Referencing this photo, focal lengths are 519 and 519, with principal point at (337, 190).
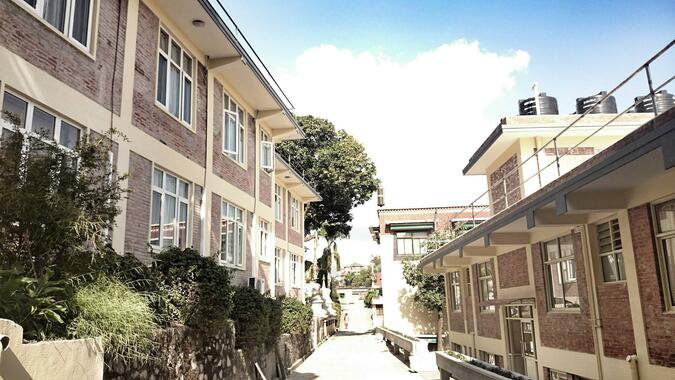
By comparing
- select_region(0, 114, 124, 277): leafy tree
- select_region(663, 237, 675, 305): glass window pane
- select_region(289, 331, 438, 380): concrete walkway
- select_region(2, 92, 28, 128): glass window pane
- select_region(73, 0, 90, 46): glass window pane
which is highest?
select_region(73, 0, 90, 46): glass window pane

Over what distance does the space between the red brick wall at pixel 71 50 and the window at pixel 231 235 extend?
5416 millimetres

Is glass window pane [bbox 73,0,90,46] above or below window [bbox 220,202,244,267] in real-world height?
above

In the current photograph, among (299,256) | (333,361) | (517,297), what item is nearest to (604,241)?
(517,297)

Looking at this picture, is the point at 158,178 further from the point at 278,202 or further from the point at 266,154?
the point at 278,202

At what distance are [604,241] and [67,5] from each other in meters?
10.5

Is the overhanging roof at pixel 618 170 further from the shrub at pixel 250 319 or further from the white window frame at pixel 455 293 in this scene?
the white window frame at pixel 455 293

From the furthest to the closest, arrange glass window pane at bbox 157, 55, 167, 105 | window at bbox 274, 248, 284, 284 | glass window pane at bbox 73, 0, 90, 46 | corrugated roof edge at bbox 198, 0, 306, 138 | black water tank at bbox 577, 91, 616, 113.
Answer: window at bbox 274, 248, 284, 284 → black water tank at bbox 577, 91, 616, 113 → corrugated roof edge at bbox 198, 0, 306, 138 → glass window pane at bbox 157, 55, 167, 105 → glass window pane at bbox 73, 0, 90, 46

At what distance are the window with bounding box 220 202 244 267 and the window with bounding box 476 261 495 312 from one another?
9.06 meters

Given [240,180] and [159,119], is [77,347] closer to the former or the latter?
[159,119]

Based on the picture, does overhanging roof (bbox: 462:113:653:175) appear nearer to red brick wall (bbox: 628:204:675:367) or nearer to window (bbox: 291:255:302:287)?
red brick wall (bbox: 628:204:675:367)

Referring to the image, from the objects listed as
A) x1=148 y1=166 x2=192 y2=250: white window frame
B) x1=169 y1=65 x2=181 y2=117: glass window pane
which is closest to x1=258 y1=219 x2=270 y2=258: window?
x1=148 y1=166 x2=192 y2=250: white window frame

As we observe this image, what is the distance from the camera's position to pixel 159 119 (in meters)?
10.4

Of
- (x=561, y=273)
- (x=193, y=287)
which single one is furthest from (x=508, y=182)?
(x=193, y=287)

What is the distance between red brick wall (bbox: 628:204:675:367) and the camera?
827 centimetres
